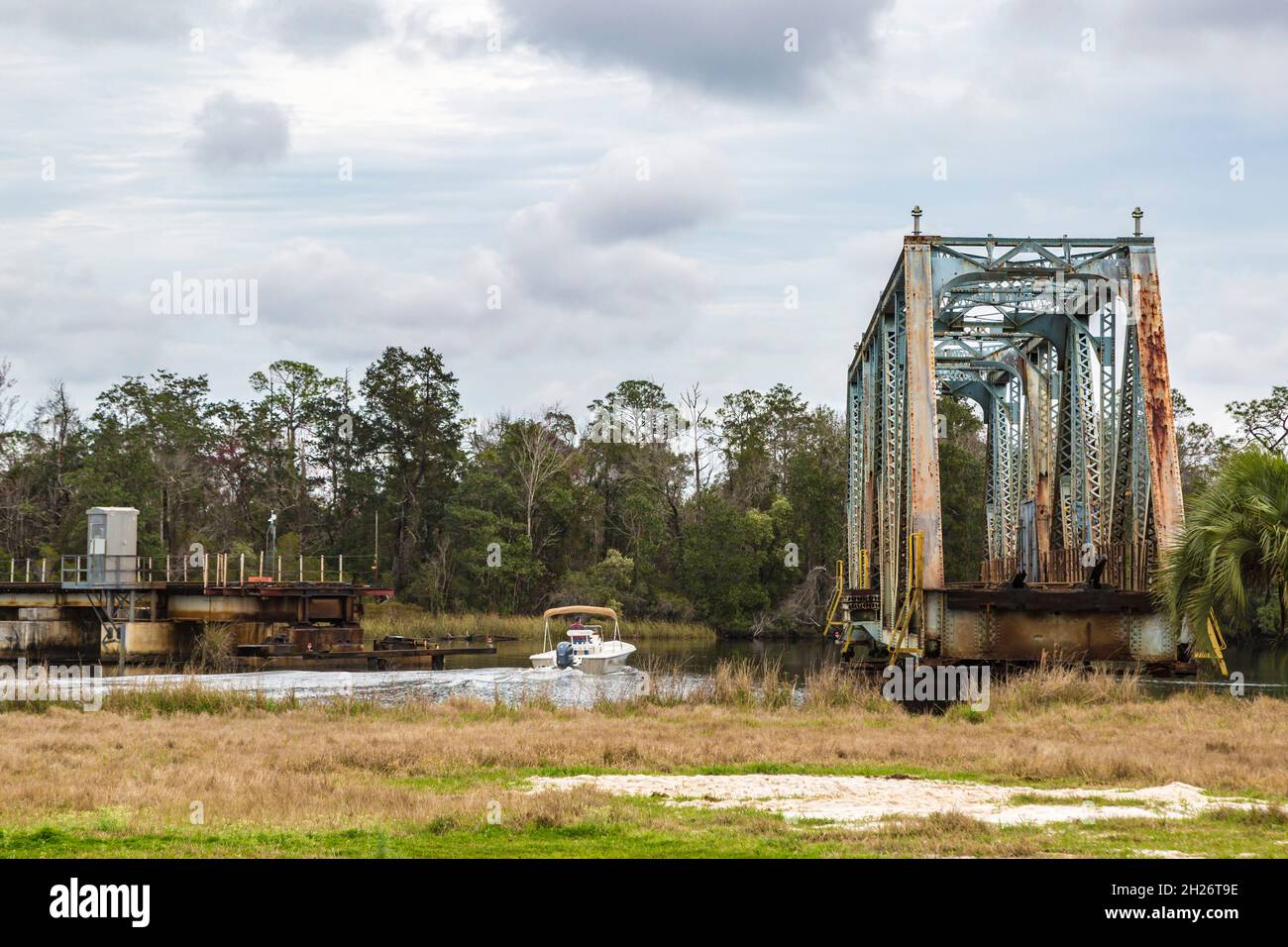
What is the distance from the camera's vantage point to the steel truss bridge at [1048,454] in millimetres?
22703

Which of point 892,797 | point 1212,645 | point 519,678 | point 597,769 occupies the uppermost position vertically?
point 1212,645

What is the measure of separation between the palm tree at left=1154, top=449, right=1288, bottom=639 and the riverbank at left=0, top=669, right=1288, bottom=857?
1830mm

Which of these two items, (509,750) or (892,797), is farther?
(509,750)

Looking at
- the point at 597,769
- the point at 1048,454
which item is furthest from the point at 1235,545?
the point at 1048,454

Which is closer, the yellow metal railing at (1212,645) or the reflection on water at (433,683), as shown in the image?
the yellow metal railing at (1212,645)

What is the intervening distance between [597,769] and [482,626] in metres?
60.4

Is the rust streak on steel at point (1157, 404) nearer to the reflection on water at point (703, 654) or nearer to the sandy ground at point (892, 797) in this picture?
the sandy ground at point (892, 797)

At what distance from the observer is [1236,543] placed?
1428 centimetres

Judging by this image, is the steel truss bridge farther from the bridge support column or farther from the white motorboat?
the white motorboat

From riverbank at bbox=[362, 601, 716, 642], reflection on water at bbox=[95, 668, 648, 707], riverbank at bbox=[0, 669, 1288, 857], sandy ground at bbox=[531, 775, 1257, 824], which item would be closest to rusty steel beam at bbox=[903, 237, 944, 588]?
riverbank at bbox=[0, 669, 1288, 857]

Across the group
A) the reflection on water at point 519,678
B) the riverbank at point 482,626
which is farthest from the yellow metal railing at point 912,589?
the riverbank at point 482,626

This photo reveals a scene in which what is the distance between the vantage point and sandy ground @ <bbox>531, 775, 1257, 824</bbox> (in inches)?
457

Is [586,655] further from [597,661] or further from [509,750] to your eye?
[509,750]

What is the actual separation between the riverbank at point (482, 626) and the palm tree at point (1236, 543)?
58.0m
